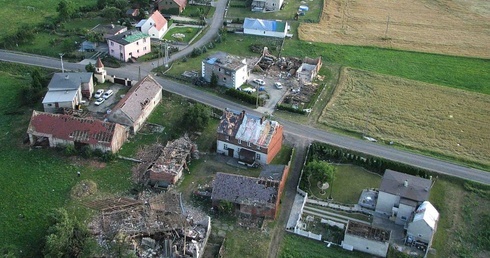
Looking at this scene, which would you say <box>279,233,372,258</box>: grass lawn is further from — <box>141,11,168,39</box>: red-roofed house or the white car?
<box>141,11,168,39</box>: red-roofed house

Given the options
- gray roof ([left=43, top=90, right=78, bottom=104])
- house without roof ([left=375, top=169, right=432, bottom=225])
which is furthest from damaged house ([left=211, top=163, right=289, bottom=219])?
gray roof ([left=43, top=90, right=78, bottom=104])

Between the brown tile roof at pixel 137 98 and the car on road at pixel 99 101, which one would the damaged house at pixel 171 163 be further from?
the car on road at pixel 99 101

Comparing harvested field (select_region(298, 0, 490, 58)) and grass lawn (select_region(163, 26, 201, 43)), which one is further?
harvested field (select_region(298, 0, 490, 58))

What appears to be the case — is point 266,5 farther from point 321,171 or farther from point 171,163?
point 321,171

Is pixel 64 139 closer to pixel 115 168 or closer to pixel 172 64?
pixel 115 168

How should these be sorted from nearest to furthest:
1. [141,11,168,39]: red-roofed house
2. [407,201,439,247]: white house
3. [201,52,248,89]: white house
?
1. [407,201,439,247]: white house
2. [201,52,248,89]: white house
3. [141,11,168,39]: red-roofed house

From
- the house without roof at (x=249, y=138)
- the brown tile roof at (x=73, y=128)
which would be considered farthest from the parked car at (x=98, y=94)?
the house without roof at (x=249, y=138)

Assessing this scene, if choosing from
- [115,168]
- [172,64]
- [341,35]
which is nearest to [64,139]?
[115,168]
